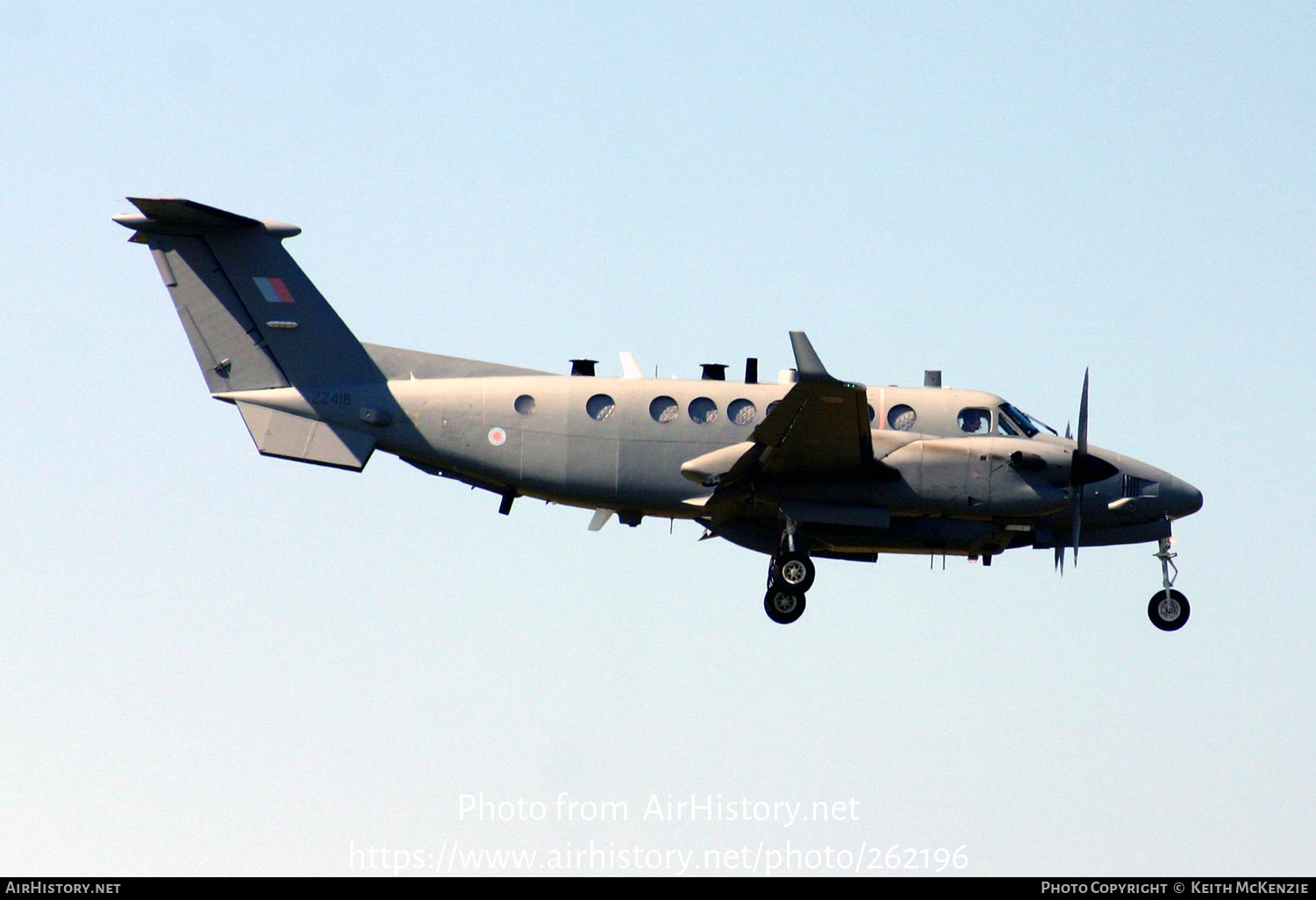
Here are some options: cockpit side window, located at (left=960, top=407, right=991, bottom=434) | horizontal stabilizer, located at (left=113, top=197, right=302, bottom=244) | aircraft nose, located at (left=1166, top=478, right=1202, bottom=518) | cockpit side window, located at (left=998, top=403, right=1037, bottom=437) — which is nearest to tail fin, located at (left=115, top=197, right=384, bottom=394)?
horizontal stabilizer, located at (left=113, top=197, right=302, bottom=244)

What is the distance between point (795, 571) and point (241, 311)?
1128 cm

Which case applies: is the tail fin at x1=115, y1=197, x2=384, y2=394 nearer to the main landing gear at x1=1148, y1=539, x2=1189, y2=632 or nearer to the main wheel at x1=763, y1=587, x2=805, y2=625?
the main wheel at x1=763, y1=587, x2=805, y2=625

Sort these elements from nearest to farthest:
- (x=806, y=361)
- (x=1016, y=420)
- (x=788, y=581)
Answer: (x=806, y=361)
(x=788, y=581)
(x=1016, y=420)

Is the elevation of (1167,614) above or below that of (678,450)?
below

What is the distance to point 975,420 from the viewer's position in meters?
29.7

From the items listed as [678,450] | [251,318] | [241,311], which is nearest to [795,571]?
[678,450]

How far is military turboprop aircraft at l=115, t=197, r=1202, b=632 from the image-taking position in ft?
94.6

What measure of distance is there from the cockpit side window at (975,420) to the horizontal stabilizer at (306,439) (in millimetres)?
10653

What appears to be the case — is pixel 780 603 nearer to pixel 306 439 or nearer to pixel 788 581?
pixel 788 581

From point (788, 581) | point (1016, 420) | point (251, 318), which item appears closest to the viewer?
point (788, 581)

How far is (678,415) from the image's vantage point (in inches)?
1158

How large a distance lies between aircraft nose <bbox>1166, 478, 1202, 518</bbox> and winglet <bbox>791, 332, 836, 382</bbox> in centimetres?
839
